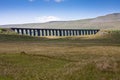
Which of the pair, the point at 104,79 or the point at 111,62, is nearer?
the point at 104,79

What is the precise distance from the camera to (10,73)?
27578mm

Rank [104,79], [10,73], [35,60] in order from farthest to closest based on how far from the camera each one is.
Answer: [35,60] → [10,73] → [104,79]

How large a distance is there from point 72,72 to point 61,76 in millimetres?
1196

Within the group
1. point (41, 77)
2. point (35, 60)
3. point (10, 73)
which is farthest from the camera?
point (35, 60)

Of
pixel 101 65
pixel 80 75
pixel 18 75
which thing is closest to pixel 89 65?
pixel 101 65

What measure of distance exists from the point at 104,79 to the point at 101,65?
140 inches

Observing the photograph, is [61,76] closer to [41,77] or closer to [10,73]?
[41,77]

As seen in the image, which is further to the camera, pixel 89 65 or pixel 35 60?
pixel 35 60

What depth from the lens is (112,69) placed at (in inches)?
1038

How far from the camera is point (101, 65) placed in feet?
89.4

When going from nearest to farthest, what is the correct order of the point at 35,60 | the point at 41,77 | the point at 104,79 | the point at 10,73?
the point at 104,79
the point at 41,77
the point at 10,73
the point at 35,60

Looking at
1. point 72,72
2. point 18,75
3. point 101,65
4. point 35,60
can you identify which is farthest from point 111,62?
point 35,60

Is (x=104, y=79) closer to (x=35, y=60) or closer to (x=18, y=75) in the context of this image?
(x=18, y=75)

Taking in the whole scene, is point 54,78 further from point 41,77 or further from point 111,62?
point 111,62
